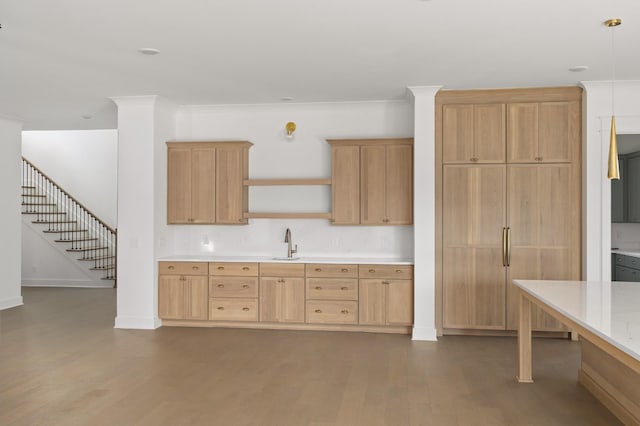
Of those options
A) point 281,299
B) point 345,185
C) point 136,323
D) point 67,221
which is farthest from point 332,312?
point 67,221

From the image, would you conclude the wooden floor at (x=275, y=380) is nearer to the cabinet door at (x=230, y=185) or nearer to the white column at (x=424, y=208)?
the white column at (x=424, y=208)

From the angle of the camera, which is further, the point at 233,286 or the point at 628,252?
the point at 628,252

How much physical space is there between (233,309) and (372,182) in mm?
2227

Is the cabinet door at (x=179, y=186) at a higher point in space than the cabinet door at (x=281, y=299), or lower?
higher

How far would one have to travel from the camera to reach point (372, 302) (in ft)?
20.5

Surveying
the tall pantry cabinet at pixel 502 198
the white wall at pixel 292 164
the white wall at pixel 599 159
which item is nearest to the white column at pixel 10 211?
the white wall at pixel 292 164

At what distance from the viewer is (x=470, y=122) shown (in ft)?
20.0

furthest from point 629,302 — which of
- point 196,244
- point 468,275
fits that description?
point 196,244

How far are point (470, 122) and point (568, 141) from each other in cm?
106

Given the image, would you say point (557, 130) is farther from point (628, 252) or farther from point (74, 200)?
point (74, 200)

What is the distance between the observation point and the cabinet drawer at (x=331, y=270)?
628 cm

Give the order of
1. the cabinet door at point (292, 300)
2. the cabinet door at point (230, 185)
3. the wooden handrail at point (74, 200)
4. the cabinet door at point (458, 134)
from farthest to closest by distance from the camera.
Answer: the wooden handrail at point (74, 200), the cabinet door at point (230, 185), the cabinet door at point (292, 300), the cabinet door at point (458, 134)

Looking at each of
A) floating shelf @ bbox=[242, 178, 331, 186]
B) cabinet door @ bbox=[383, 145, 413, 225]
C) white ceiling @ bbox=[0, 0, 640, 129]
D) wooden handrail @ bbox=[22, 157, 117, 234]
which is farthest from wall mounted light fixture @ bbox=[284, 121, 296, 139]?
wooden handrail @ bbox=[22, 157, 117, 234]

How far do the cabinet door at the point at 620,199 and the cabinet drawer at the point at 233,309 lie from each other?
16.9ft
